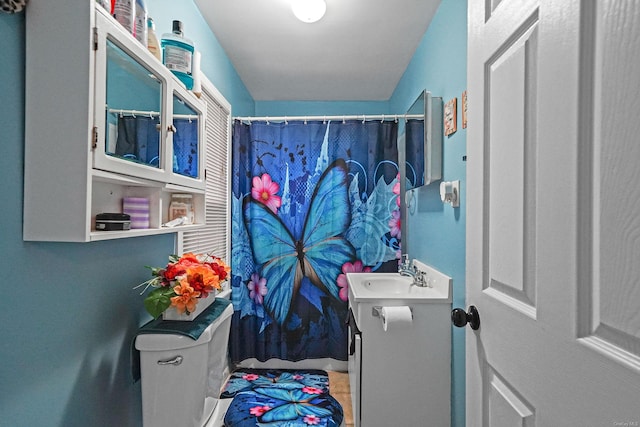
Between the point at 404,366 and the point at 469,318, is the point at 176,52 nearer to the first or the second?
the point at 469,318

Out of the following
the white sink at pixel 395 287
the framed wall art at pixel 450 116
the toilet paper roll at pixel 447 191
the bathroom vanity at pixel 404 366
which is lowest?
the bathroom vanity at pixel 404 366

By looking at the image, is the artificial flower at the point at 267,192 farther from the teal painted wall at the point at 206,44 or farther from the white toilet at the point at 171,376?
the white toilet at the point at 171,376

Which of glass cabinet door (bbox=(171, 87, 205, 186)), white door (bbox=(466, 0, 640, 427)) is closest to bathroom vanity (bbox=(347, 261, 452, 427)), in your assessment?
white door (bbox=(466, 0, 640, 427))

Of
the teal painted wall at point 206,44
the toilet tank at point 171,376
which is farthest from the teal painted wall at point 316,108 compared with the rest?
the toilet tank at point 171,376

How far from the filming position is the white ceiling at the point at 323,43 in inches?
83.7

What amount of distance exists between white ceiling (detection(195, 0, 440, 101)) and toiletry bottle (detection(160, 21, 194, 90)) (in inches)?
32.2

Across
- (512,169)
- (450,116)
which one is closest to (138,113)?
(512,169)

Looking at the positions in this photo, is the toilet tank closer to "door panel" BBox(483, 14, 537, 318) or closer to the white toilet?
the white toilet

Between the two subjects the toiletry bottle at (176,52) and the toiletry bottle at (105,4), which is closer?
the toiletry bottle at (105,4)

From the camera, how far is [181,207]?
5.17 ft

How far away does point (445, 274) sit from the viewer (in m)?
1.99

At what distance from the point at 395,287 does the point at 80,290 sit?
1872mm

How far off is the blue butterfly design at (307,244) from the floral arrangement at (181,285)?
122 centimetres

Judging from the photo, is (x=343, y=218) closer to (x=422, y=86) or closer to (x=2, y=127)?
(x=422, y=86)
